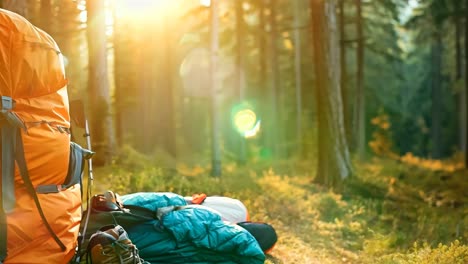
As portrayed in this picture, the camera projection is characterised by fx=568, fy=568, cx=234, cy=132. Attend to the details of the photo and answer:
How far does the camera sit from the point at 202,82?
3725cm

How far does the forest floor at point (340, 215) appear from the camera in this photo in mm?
8062

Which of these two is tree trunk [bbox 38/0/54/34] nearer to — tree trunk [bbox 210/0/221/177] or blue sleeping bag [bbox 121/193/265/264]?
tree trunk [bbox 210/0/221/177]

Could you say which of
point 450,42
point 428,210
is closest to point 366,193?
point 428,210

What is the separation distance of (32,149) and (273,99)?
23.9 metres

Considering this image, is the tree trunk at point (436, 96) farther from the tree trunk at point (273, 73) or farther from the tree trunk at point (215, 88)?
the tree trunk at point (215, 88)

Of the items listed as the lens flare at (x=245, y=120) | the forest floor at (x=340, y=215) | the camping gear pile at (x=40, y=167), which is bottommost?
the forest floor at (x=340, y=215)

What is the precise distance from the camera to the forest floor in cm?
806

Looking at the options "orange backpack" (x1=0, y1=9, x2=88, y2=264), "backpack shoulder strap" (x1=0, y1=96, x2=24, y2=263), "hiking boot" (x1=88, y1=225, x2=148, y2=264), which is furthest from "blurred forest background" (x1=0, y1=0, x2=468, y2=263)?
"backpack shoulder strap" (x1=0, y1=96, x2=24, y2=263)

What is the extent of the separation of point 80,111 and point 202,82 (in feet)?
104

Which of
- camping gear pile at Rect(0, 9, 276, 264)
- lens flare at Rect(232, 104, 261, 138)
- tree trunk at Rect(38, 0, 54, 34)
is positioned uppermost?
tree trunk at Rect(38, 0, 54, 34)

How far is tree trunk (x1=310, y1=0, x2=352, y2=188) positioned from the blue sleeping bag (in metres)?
8.74

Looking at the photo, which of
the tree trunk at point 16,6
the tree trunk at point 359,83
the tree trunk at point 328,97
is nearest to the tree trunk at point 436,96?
the tree trunk at point 359,83

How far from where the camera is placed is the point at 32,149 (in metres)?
4.65

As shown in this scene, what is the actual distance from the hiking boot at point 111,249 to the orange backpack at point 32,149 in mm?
245
